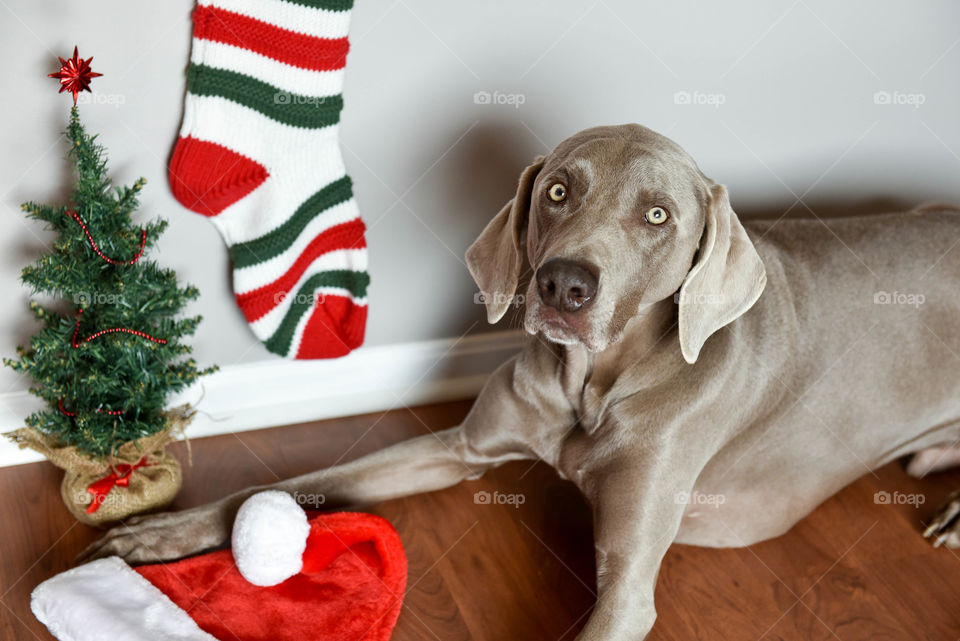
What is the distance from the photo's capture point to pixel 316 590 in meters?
2.09

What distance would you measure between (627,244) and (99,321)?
1198 millimetres

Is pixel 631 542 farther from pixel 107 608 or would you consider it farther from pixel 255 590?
pixel 107 608

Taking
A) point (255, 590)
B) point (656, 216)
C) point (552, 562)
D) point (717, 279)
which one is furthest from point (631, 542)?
point (255, 590)

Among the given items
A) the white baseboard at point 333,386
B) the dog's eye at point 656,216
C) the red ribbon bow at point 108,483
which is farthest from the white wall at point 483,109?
the dog's eye at point 656,216

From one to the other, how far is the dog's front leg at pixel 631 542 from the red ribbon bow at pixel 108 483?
1.13m

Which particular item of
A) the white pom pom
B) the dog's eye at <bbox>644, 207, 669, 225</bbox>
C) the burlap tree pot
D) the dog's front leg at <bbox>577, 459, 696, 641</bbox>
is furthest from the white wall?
the dog's front leg at <bbox>577, 459, 696, 641</bbox>

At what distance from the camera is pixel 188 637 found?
190 cm

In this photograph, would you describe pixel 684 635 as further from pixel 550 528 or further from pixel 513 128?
pixel 513 128

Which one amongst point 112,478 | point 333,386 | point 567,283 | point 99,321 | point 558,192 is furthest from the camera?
point 333,386

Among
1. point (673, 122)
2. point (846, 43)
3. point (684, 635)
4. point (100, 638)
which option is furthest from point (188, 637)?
point (846, 43)

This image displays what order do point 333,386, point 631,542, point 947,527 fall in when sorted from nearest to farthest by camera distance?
point 631,542, point 947,527, point 333,386

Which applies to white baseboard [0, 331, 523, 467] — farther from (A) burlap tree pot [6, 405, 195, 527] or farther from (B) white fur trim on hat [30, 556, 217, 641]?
(B) white fur trim on hat [30, 556, 217, 641]

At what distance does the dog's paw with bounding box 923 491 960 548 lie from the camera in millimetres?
2408

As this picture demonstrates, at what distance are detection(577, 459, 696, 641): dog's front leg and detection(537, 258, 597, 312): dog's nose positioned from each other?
459 millimetres
